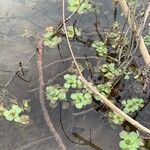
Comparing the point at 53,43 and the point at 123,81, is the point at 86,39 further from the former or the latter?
the point at 123,81

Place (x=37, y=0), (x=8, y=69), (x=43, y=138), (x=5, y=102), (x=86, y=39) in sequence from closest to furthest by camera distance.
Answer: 1. (x=43, y=138)
2. (x=5, y=102)
3. (x=8, y=69)
4. (x=86, y=39)
5. (x=37, y=0)

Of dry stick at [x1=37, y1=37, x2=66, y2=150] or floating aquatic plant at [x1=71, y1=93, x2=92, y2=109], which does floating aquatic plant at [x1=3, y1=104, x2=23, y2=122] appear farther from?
floating aquatic plant at [x1=71, y1=93, x2=92, y2=109]

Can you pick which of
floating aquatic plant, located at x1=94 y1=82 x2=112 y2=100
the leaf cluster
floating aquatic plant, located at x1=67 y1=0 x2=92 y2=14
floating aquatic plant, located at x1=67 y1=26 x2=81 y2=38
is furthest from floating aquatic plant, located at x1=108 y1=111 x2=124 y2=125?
floating aquatic plant, located at x1=67 y1=0 x2=92 y2=14

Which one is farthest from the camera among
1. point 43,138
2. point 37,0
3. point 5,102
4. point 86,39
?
point 37,0

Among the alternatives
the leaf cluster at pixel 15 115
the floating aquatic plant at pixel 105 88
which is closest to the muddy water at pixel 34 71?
the leaf cluster at pixel 15 115

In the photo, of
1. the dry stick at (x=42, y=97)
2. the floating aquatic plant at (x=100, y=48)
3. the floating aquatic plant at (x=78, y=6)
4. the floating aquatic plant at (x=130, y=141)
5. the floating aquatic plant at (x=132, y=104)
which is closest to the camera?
the floating aquatic plant at (x=130, y=141)

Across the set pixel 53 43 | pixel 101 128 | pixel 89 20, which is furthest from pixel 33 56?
pixel 101 128

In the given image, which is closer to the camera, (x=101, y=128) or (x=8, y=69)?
(x=101, y=128)

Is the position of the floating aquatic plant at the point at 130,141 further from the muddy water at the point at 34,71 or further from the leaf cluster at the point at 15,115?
the leaf cluster at the point at 15,115
